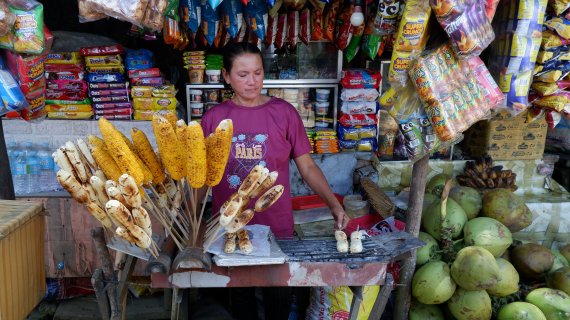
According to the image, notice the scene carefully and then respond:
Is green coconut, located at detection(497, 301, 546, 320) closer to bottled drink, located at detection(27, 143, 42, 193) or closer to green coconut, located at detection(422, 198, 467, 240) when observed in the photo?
green coconut, located at detection(422, 198, 467, 240)

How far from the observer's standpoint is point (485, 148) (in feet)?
13.9

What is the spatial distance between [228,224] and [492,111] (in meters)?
1.60

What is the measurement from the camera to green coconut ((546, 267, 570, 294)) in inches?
116

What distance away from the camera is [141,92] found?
3934 millimetres

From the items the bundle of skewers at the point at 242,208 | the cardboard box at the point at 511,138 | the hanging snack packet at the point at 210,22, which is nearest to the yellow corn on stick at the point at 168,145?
the bundle of skewers at the point at 242,208

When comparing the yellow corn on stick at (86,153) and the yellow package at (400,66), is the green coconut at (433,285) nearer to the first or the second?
the yellow package at (400,66)

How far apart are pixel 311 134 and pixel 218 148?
2.57 m

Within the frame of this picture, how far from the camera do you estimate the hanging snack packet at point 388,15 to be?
7.52ft

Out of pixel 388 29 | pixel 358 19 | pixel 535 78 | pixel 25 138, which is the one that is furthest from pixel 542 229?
pixel 25 138

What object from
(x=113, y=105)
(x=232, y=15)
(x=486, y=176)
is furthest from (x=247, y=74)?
(x=486, y=176)

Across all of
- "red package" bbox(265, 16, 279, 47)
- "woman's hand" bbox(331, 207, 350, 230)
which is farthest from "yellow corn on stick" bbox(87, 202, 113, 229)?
"red package" bbox(265, 16, 279, 47)

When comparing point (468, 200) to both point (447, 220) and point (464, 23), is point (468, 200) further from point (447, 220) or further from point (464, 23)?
point (464, 23)

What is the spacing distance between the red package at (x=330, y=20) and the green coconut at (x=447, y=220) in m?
1.65

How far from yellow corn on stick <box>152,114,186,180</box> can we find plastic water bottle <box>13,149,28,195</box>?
2601 mm
